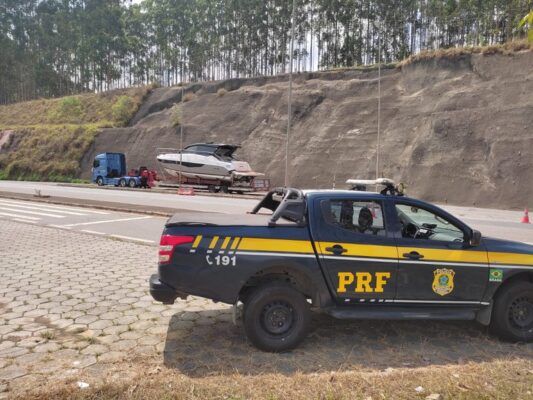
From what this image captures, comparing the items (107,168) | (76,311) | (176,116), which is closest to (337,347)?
(76,311)

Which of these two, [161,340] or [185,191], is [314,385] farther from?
[185,191]

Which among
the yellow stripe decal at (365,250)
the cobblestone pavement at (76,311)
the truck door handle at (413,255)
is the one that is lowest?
the cobblestone pavement at (76,311)

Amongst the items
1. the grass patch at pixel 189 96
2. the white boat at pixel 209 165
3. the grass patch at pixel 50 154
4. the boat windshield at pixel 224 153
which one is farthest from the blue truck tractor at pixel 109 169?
the grass patch at pixel 189 96

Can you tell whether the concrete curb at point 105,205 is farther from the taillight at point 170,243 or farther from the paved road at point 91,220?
the taillight at point 170,243

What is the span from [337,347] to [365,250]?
3.51ft

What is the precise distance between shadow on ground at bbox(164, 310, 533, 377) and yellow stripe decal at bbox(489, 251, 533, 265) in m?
0.90

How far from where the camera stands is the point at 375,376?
378 cm

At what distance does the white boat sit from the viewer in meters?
31.0

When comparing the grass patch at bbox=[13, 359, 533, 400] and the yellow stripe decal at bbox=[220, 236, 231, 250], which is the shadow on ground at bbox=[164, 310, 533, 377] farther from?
the yellow stripe decal at bbox=[220, 236, 231, 250]

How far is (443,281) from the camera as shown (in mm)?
4668

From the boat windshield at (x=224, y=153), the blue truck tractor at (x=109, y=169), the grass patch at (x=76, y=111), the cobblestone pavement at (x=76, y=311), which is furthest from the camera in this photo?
the grass patch at (x=76, y=111)

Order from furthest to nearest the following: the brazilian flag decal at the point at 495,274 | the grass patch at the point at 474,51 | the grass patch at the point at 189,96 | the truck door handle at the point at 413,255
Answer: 1. the grass patch at the point at 189,96
2. the grass patch at the point at 474,51
3. the brazilian flag decal at the point at 495,274
4. the truck door handle at the point at 413,255

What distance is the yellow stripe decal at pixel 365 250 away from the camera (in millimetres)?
4520

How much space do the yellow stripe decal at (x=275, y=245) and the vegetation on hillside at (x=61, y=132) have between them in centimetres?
4814
